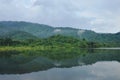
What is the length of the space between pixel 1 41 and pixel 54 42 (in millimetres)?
42508

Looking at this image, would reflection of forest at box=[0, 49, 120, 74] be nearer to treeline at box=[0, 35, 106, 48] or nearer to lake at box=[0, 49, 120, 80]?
lake at box=[0, 49, 120, 80]

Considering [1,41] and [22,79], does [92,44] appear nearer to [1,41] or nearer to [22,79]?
[1,41]

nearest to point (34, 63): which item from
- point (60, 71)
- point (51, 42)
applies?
point (60, 71)

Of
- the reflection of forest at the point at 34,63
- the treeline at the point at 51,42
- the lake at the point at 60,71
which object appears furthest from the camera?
the treeline at the point at 51,42

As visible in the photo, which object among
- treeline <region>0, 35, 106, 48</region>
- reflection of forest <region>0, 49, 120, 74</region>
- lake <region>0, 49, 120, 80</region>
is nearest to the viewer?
lake <region>0, 49, 120, 80</region>

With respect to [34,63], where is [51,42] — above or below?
above

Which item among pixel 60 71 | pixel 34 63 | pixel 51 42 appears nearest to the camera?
pixel 60 71

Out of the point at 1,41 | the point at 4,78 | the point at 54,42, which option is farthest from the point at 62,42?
the point at 4,78

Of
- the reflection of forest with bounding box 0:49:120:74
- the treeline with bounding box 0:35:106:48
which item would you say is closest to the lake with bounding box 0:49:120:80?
the reflection of forest with bounding box 0:49:120:74

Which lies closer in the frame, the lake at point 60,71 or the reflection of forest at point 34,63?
the lake at point 60,71

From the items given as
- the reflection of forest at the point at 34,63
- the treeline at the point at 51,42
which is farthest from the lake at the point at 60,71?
the treeline at the point at 51,42

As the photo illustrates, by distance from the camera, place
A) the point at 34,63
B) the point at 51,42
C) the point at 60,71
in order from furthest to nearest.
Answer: the point at 51,42
the point at 34,63
the point at 60,71

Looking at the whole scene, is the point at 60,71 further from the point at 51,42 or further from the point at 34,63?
the point at 51,42

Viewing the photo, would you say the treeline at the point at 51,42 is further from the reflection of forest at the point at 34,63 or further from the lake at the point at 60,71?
the lake at the point at 60,71
